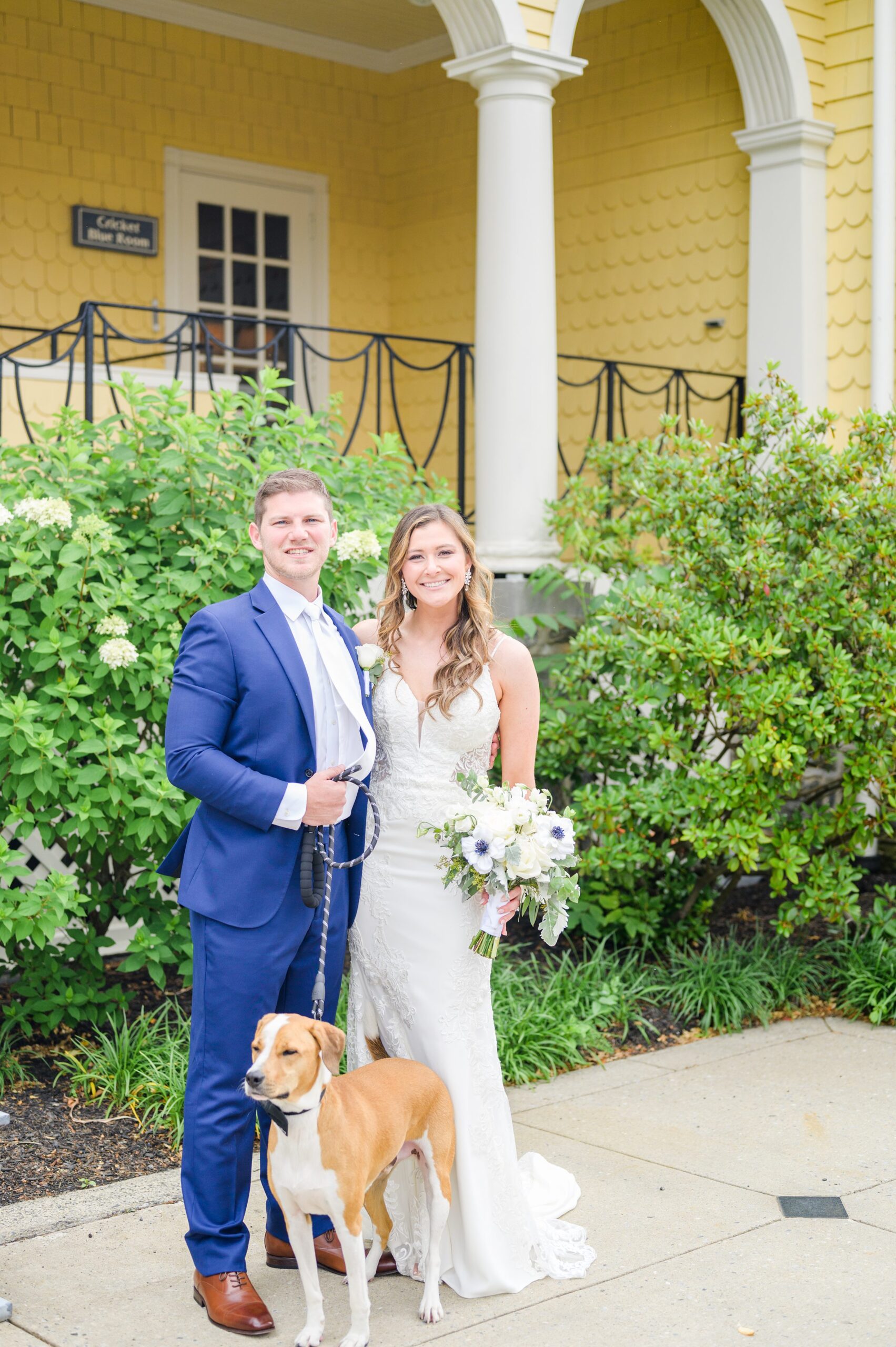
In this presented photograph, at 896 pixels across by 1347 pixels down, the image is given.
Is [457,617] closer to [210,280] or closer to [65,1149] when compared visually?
[65,1149]

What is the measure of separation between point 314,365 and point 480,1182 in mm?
7944

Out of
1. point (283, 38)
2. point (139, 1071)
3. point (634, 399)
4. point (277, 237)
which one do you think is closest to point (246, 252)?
point (277, 237)

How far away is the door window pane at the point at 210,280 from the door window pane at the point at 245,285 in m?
0.12

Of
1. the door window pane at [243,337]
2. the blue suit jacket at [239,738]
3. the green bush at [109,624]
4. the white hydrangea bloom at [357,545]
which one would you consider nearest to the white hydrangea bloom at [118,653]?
the green bush at [109,624]

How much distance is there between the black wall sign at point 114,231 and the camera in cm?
907

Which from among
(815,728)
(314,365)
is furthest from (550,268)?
(314,365)

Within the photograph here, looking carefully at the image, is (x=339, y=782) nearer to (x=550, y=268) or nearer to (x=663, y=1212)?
(x=663, y=1212)

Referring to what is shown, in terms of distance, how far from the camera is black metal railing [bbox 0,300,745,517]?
774cm

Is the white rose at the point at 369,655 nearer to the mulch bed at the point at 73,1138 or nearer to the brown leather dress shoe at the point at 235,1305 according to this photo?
the brown leather dress shoe at the point at 235,1305

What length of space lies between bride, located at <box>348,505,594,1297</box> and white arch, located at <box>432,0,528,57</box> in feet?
14.0

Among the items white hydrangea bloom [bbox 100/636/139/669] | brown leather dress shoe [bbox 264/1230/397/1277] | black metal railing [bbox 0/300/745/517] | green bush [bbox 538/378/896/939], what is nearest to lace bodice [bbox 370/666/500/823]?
brown leather dress shoe [bbox 264/1230/397/1277]

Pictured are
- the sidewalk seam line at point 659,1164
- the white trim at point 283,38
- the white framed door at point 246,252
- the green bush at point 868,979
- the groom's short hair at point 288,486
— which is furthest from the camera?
the white framed door at point 246,252

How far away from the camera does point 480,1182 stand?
332cm

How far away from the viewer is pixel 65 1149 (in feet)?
13.6
